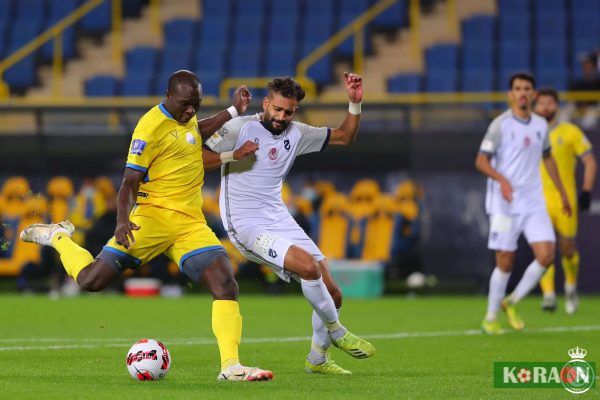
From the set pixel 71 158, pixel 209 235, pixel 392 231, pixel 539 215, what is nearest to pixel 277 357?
pixel 209 235

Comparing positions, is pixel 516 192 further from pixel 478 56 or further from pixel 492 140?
pixel 478 56

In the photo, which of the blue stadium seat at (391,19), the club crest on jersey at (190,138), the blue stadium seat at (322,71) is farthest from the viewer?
the blue stadium seat at (391,19)

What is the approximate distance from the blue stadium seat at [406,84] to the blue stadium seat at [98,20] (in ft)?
19.2

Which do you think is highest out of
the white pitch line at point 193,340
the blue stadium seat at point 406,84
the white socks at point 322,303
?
the blue stadium seat at point 406,84

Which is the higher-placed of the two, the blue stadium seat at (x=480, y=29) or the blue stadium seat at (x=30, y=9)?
the blue stadium seat at (x=30, y=9)

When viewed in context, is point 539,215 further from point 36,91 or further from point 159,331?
point 36,91

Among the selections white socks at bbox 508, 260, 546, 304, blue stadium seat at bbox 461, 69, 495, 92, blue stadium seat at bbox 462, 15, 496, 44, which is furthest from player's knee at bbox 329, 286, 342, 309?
blue stadium seat at bbox 462, 15, 496, 44

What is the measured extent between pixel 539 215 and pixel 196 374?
475cm

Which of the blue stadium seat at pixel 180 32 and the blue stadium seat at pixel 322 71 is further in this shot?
the blue stadium seat at pixel 180 32

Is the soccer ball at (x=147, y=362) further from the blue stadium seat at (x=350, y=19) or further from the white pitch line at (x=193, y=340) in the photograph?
the blue stadium seat at (x=350, y=19)

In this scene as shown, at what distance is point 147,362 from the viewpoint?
25.1 feet

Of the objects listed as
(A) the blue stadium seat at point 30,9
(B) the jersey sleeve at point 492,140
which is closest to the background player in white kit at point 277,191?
(B) the jersey sleeve at point 492,140

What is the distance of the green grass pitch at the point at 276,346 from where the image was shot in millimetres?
7309

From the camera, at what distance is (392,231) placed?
57.2 ft
